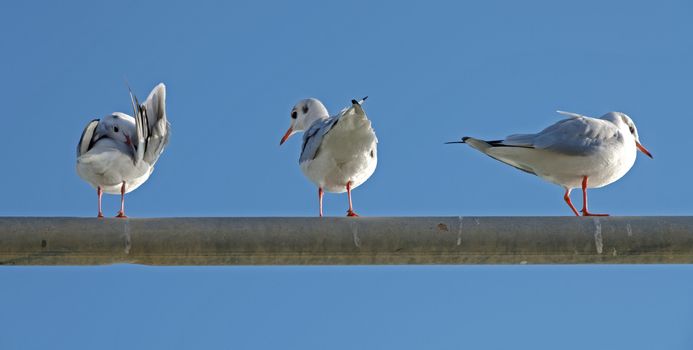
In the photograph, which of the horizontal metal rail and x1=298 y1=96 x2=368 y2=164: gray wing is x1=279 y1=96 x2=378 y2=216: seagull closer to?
x1=298 y1=96 x2=368 y2=164: gray wing

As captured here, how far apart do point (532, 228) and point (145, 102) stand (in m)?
4.21

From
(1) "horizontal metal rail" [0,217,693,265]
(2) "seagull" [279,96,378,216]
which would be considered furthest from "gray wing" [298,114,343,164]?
(1) "horizontal metal rail" [0,217,693,265]

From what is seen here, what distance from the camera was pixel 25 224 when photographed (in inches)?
225

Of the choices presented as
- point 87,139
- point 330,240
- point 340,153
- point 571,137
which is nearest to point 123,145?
point 87,139

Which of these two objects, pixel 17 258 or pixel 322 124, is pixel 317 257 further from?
pixel 322 124

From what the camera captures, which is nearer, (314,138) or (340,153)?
(340,153)

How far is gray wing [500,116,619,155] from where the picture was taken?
925 centimetres

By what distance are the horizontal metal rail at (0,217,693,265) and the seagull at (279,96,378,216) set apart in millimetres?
2764

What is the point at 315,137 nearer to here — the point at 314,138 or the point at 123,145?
the point at 314,138

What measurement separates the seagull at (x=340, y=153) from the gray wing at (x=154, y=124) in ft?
3.89

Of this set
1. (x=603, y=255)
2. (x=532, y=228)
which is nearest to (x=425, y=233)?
(x=532, y=228)

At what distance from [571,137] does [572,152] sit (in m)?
0.13

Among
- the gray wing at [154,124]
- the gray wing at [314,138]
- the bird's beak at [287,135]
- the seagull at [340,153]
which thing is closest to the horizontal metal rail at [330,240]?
the seagull at [340,153]

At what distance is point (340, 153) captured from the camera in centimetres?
931
